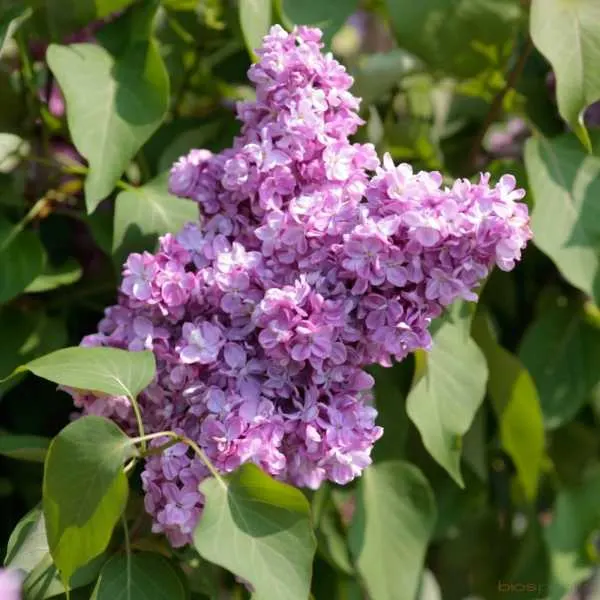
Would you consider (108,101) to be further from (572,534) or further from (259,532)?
(572,534)

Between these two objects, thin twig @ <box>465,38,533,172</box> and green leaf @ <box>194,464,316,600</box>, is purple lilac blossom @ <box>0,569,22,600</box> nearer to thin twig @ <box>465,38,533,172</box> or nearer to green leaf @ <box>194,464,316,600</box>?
green leaf @ <box>194,464,316,600</box>

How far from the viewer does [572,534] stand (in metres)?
1.35

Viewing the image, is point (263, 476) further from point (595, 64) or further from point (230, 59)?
point (230, 59)

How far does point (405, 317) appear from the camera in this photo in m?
0.78

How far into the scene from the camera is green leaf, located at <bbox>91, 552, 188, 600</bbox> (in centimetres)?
83

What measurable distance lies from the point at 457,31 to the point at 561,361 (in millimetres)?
389

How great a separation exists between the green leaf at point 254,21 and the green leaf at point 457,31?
150 mm

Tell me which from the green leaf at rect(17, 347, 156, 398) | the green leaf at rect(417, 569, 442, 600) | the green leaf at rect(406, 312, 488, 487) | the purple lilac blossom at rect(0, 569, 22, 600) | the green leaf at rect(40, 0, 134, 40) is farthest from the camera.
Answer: the green leaf at rect(417, 569, 442, 600)

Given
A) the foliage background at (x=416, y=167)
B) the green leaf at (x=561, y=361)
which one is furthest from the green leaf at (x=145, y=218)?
the green leaf at (x=561, y=361)

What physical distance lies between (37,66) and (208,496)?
2.11 ft

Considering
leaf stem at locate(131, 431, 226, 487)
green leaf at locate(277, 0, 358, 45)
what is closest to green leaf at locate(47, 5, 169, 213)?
green leaf at locate(277, 0, 358, 45)

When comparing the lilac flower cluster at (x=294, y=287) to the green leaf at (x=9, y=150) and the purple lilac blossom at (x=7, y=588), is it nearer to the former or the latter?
the purple lilac blossom at (x=7, y=588)

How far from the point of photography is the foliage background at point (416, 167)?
3.30ft

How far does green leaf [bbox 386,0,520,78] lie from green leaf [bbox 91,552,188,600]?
542 millimetres
